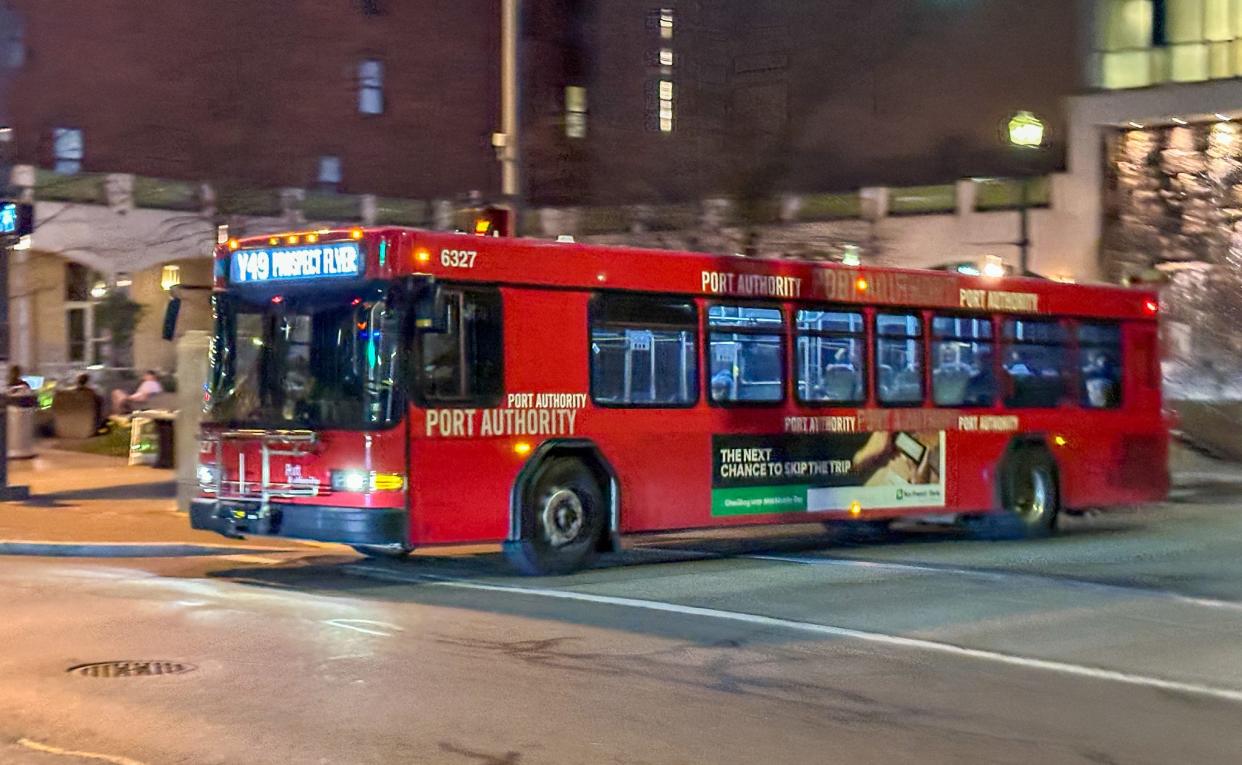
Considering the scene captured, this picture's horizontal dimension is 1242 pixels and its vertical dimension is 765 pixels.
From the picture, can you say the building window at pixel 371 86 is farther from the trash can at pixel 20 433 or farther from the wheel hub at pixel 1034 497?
the wheel hub at pixel 1034 497

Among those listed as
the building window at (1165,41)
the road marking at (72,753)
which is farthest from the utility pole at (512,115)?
the building window at (1165,41)

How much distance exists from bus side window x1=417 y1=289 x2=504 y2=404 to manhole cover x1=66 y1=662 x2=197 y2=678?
14.3 ft

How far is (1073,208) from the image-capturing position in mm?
39906

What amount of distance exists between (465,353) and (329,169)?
34347mm

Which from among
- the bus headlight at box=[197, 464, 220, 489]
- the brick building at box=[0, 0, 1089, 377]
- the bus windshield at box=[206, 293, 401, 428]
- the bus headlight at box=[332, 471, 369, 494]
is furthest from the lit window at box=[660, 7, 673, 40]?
the bus headlight at box=[332, 471, 369, 494]

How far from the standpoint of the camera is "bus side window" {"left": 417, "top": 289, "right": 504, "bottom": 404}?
13.8 m

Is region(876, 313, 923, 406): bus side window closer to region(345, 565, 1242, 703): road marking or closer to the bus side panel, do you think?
the bus side panel

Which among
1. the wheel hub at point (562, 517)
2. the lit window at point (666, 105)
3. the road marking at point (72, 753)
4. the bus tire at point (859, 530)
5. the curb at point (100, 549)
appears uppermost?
the lit window at point (666, 105)

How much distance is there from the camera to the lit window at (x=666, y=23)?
107 feet

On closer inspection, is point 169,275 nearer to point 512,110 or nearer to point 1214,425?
point 512,110

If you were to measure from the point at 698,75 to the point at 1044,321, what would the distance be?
11.6 metres

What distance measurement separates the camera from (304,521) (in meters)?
13.8

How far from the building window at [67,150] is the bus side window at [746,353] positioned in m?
29.8

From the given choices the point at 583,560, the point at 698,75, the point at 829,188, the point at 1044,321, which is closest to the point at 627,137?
the point at 698,75
